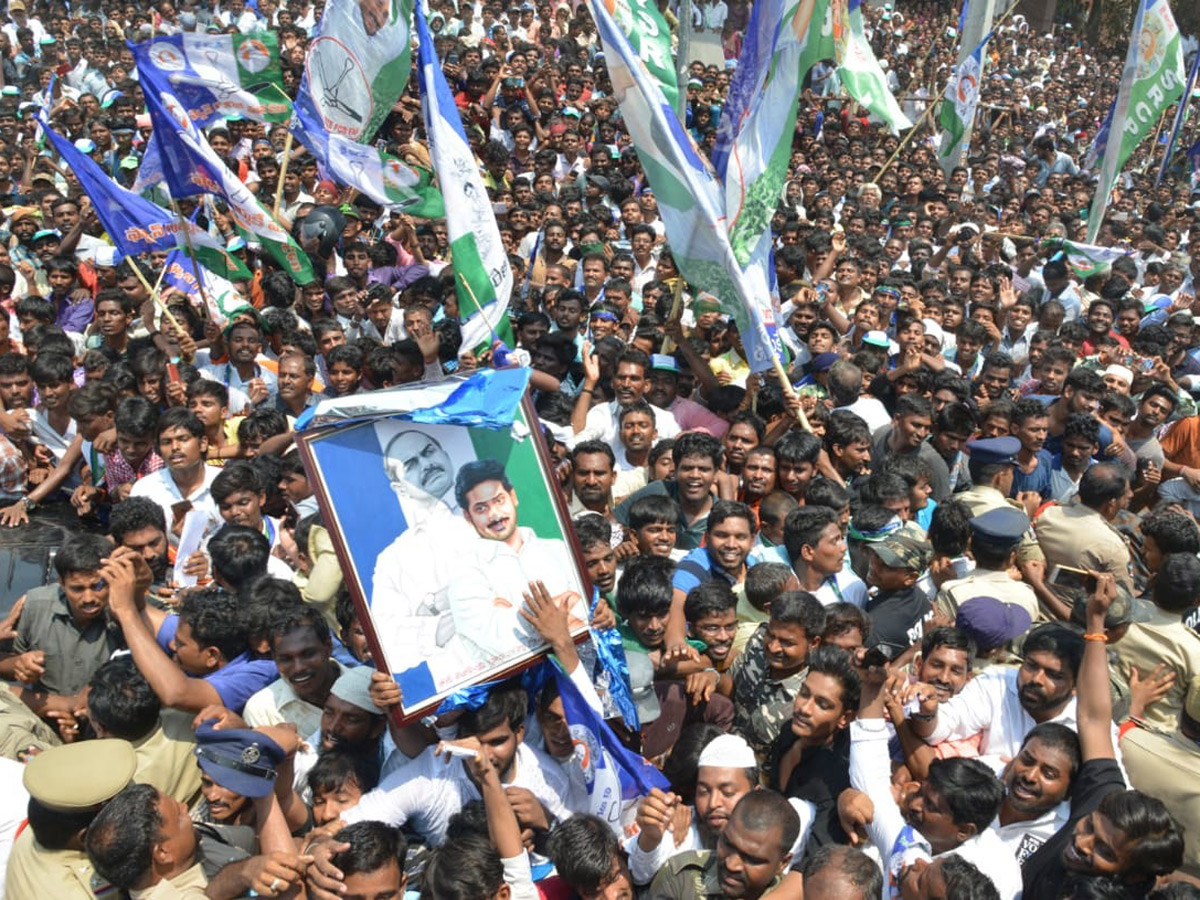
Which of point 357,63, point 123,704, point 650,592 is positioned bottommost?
point 650,592

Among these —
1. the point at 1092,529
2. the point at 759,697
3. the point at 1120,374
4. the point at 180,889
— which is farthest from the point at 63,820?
the point at 1120,374

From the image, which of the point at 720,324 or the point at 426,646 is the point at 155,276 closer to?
the point at 720,324

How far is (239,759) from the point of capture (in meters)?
2.82

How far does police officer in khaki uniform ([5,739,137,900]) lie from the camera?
8.86 ft

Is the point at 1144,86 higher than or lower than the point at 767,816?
higher

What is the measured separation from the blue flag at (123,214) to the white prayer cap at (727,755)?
5.35 m

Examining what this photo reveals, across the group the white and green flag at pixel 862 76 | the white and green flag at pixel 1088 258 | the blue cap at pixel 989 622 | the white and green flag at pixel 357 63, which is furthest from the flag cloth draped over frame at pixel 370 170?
the white and green flag at pixel 1088 258

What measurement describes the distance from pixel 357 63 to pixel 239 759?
16.5 feet

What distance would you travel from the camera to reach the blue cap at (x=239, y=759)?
2820 millimetres

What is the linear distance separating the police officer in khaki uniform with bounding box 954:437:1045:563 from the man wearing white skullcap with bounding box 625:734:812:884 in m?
2.35

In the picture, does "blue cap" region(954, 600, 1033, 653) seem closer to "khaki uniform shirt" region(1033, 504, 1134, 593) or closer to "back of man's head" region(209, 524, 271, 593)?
"khaki uniform shirt" region(1033, 504, 1134, 593)

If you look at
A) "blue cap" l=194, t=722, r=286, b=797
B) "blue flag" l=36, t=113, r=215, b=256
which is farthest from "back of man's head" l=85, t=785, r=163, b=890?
"blue flag" l=36, t=113, r=215, b=256

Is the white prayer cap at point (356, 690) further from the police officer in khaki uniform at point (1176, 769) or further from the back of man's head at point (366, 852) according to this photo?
the police officer in khaki uniform at point (1176, 769)

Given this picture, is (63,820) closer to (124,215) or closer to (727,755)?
(727,755)
